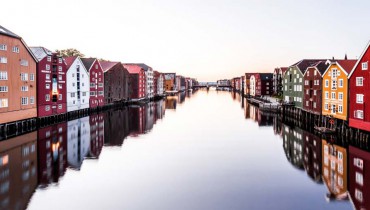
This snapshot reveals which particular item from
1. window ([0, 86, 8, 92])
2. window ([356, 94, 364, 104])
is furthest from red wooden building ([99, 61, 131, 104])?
window ([356, 94, 364, 104])

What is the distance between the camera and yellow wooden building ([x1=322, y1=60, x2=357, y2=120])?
43.0 metres

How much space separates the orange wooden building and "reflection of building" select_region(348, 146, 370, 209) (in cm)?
3939

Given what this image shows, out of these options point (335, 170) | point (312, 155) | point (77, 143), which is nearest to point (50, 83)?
point (77, 143)

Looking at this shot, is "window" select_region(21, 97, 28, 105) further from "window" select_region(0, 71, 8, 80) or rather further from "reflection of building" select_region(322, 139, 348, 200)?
"reflection of building" select_region(322, 139, 348, 200)

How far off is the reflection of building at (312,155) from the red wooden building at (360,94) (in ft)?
16.5

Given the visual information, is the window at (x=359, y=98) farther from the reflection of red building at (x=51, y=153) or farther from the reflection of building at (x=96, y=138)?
the reflection of red building at (x=51, y=153)

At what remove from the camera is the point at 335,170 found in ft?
84.5

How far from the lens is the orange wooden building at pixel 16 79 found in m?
40.8

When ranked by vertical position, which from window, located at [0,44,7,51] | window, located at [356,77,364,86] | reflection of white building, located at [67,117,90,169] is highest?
window, located at [0,44,7,51]

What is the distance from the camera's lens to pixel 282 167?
Result: 27.8m

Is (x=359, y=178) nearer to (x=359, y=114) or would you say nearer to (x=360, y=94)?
(x=359, y=114)

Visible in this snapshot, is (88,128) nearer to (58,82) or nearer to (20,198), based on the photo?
(58,82)

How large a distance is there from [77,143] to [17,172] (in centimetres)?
1274

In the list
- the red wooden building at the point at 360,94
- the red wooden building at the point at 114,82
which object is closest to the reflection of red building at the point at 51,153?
the red wooden building at the point at 360,94
